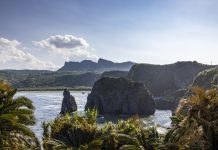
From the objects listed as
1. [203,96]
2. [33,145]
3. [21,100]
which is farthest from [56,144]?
[203,96]

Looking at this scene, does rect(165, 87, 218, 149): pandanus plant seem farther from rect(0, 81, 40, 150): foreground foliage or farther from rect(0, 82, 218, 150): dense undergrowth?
Answer: rect(0, 81, 40, 150): foreground foliage

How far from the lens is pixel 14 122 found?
98.9 ft

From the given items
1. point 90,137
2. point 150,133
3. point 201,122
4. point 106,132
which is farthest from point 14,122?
point 201,122

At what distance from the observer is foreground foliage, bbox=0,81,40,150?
31156mm

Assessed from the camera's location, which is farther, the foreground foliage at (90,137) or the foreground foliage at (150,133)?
the foreground foliage at (90,137)

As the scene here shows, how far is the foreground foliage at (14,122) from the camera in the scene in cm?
3116

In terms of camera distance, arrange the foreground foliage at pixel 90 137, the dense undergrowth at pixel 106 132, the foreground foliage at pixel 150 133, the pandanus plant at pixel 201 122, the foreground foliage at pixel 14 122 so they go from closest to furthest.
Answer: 1. the foreground foliage at pixel 14 122
2. the pandanus plant at pixel 201 122
3. the dense undergrowth at pixel 106 132
4. the foreground foliage at pixel 150 133
5. the foreground foliage at pixel 90 137

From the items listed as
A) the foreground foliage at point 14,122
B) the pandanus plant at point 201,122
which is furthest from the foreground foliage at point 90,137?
the pandanus plant at point 201,122

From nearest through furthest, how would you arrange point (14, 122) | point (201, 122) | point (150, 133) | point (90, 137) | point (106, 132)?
1. point (14, 122)
2. point (201, 122)
3. point (90, 137)
4. point (106, 132)
5. point (150, 133)

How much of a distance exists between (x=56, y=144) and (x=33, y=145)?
6.85 ft

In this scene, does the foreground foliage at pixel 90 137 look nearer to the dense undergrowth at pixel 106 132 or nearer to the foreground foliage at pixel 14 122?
the dense undergrowth at pixel 106 132

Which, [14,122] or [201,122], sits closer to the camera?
[14,122]

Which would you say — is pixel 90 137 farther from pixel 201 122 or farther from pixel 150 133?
pixel 201 122

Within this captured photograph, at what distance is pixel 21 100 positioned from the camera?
3331 cm
